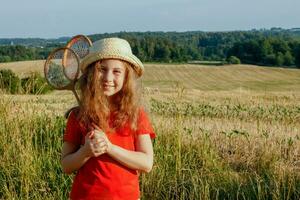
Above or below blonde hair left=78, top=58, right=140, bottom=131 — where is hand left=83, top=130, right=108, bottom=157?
below

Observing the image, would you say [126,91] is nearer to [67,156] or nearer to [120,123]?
[120,123]

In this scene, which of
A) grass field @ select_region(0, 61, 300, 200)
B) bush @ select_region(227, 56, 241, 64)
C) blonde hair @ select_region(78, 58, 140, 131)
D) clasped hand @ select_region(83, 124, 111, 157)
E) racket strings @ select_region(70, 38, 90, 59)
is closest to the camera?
clasped hand @ select_region(83, 124, 111, 157)

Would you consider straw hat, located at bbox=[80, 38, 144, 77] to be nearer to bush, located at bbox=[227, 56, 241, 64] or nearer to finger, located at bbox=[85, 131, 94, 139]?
finger, located at bbox=[85, 131, 94, 139]

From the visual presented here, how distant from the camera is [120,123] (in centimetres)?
224

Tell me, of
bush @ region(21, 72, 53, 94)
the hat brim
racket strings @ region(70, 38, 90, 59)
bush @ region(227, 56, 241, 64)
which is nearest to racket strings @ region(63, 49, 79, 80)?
racket strings @ region(70, 38, 90, 59)

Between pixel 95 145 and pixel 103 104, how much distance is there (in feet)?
0.70

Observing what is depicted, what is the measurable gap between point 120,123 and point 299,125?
6.01 metres

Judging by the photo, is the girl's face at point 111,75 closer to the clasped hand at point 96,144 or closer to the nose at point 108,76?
the nose at point 108,76

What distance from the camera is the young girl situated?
220cm

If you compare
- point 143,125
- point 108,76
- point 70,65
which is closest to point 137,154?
point 143,125

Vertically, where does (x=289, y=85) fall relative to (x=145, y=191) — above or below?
below

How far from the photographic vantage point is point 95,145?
212 cm

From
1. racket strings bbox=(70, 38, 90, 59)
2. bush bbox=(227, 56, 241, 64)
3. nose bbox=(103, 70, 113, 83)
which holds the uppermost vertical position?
racket strings bbox=(70, 38, 90, 59)

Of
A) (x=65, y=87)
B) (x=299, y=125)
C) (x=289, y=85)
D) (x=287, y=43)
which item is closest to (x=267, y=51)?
(x=287, y=43)
